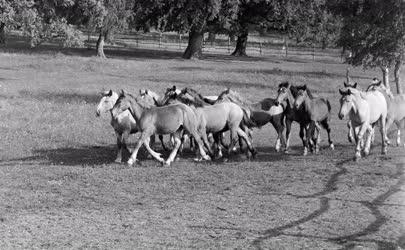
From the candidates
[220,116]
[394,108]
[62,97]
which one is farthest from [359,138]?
[62,97]

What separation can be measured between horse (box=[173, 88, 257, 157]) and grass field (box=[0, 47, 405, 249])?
657mm

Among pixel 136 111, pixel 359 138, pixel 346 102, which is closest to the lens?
pixel 346 102

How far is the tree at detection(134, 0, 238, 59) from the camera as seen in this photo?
48.8 m

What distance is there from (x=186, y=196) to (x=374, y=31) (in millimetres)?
19207

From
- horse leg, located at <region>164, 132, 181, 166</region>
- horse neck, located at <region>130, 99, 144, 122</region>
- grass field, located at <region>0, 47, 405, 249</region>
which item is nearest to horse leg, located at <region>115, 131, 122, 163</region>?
grass field, located at <region>0, 47, 405, 249</region>

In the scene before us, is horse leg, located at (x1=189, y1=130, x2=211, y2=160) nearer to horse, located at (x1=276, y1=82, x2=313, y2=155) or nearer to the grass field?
the grass field

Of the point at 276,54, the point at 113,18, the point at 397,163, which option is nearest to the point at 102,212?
the point at 397,163

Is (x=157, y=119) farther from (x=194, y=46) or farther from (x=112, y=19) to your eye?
(x=194, y=46)

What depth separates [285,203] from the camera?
35.8 feet

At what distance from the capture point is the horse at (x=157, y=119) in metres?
14.8

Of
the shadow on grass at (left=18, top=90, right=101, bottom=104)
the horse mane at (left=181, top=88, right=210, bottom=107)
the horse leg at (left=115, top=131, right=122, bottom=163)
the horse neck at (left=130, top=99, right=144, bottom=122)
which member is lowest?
the shadow on grass at (left=18, top=90, right=101, bottom=104)

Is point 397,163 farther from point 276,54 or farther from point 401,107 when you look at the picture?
point 276,54

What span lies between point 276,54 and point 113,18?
25.9m

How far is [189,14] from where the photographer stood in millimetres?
49594
